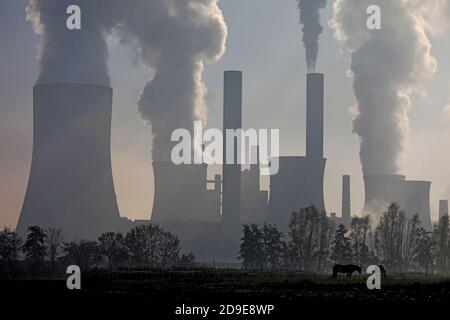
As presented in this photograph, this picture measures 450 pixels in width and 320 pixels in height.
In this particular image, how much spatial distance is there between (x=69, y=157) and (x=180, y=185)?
46.9ft

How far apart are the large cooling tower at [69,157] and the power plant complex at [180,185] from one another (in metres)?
0.07

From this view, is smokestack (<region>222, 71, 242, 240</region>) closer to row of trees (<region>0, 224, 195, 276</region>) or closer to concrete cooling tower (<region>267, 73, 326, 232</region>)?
concrete cooling tower (<region>267, 73, 326, 232</region>)

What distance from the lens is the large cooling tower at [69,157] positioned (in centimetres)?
5978

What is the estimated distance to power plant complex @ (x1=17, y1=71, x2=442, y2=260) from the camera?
2361 inches

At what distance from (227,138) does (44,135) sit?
30.6m

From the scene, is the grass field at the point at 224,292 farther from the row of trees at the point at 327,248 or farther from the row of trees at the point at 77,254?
the row of trees at the point at 327,248

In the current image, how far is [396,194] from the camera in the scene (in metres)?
75.1

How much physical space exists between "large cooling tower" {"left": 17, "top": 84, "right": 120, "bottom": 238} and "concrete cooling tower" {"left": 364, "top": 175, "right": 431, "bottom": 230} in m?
24.6

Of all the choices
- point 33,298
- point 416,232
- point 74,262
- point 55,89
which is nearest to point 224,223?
point 416,232

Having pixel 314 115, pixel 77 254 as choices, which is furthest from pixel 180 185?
pixel 77 254

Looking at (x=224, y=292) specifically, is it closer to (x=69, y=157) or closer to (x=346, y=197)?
(x=69, y=157)

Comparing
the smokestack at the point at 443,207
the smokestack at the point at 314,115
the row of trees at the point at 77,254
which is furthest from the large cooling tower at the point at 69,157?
the smokestack at the point at 443,207

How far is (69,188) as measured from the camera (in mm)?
60938

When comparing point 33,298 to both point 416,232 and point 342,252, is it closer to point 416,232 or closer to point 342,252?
point 342,252
